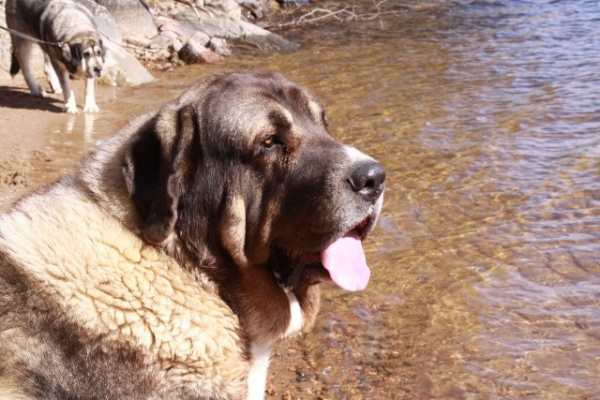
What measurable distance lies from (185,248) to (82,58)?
8.50 meters

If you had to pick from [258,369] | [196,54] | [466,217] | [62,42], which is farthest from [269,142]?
[196,54]

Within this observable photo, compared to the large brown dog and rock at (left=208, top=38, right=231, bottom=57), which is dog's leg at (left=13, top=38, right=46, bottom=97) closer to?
rock at (left=208, top=38, right=231, bottom=57)

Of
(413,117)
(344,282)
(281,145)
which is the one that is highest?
(281,145)

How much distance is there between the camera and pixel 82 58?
434 inches

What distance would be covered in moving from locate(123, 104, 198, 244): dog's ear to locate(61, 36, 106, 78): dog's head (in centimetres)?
824

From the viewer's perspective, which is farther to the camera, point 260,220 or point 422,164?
point 422,164

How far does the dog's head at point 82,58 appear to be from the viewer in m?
11.0

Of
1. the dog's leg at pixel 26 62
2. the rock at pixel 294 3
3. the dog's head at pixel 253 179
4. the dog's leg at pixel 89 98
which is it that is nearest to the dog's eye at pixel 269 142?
the dog's head at pixel 253 179

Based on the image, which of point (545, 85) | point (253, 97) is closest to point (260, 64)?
point (545, 85)

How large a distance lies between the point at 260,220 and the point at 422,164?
518 centimetres

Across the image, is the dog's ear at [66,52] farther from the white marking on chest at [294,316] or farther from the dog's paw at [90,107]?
the white marking on chest at [294,316]

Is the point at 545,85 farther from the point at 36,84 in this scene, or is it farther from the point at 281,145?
the point at 281,145

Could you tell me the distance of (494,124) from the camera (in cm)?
970

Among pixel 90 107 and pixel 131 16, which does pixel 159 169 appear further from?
pixel 131 16
